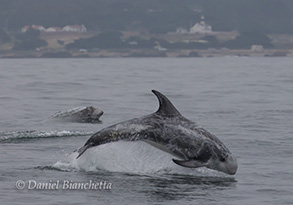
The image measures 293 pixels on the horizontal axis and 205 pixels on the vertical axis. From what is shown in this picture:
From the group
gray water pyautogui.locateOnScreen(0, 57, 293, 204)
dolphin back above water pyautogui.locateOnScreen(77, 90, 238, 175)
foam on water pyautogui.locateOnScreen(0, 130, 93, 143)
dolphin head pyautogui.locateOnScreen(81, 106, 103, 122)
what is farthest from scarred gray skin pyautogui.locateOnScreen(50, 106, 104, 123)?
dolphin back above water pyautogui.locateOnScreen(77, 90, 238, 175)

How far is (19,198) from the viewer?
16547mm

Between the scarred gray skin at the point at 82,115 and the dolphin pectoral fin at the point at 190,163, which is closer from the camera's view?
the dolphin pectoral fin at the point at 190,163

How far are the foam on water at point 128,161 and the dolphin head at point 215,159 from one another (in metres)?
0.51

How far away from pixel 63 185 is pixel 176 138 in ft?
9.10

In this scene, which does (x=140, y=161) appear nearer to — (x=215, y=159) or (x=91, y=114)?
(x=215, y=159)

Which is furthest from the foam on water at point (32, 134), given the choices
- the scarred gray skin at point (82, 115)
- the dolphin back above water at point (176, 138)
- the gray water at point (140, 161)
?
the dolphin back above water at point (176, 138)

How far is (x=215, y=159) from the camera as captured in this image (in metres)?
18.7

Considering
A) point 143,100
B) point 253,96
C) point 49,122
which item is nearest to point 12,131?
point 49,122

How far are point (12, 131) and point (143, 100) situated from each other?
14.5 meters

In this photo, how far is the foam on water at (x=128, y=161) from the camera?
64.0ft

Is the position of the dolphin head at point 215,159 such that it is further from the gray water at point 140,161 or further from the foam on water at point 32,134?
the foam on water at point 32,134

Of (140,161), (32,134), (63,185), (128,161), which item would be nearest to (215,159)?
(140,161)

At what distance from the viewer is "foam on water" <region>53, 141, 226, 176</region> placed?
19.5 metres

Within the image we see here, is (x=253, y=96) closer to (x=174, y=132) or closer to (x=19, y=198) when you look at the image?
(x=174, y=132)
